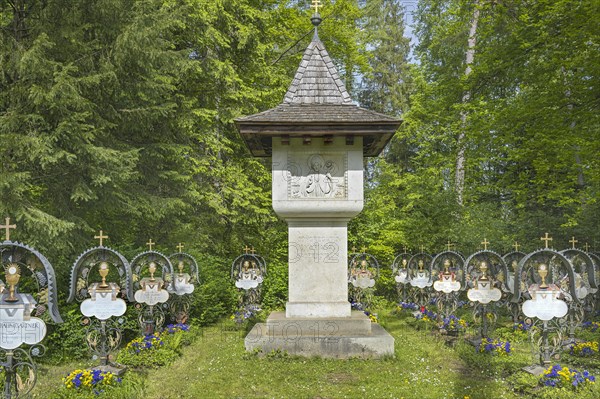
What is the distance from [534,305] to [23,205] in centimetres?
1018

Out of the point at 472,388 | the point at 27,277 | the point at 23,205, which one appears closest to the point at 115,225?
the point at 23,205

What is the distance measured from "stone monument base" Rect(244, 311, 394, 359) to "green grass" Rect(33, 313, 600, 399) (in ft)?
0.71

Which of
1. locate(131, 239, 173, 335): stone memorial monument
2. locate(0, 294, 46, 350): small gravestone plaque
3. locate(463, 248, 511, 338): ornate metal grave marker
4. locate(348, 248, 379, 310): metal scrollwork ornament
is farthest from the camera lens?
locate(348, 248, 379, 310): metal scrollwork ornament

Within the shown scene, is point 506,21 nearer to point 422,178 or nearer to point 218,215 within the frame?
point 422,178

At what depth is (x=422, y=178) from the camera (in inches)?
845

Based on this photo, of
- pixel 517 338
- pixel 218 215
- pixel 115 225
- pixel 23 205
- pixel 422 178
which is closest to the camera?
pixel 23 205

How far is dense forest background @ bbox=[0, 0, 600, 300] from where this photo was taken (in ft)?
35.4

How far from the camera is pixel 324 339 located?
9.21m

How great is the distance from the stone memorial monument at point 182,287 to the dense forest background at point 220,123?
2.36 ft

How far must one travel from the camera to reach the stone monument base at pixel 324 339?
9172 mm

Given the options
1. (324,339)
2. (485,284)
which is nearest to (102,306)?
(324,339)

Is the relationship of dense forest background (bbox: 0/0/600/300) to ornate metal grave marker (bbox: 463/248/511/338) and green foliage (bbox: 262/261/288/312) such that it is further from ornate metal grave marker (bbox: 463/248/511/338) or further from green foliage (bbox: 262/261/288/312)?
ornate metal grave marker (bbox: 463/248/511/338)

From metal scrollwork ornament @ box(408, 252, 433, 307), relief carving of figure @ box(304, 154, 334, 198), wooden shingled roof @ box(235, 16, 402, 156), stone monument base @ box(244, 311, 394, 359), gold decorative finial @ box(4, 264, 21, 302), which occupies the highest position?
wooden shingled roof @ box(235, 16, 402, 156)

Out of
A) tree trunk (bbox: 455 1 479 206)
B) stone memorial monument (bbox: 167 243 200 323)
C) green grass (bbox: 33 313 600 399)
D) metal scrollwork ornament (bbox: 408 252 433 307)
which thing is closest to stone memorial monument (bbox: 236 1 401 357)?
green grass (bbox: 33 313 600 399)
